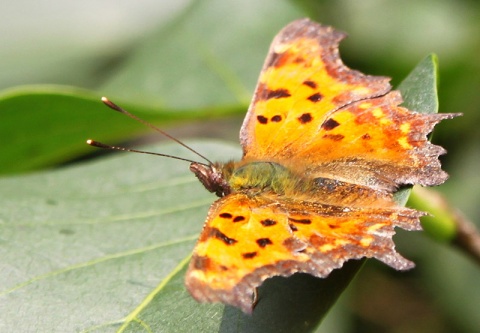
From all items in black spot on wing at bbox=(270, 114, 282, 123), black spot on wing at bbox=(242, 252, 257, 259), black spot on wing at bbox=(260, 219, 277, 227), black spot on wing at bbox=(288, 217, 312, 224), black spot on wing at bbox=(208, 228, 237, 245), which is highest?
black spot on wing at bbox=(270, 114, 282, 123)

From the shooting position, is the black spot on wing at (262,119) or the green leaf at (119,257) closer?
the green leaf at (119,257)

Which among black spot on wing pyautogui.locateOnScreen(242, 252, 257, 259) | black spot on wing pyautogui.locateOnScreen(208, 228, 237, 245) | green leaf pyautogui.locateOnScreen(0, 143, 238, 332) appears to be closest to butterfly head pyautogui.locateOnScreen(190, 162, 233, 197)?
green leaf pyautogui.locateOnScreen(0, 143, 238, 332)

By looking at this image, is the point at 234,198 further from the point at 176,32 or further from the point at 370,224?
the point at 176,32

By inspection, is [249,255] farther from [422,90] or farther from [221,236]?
[422,90]

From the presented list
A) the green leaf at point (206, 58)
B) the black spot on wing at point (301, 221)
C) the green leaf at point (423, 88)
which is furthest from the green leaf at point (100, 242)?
the green leaf at point (423, 88)

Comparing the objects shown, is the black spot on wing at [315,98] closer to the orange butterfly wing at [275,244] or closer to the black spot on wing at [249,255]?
the orange butterfly wing at [275,244]

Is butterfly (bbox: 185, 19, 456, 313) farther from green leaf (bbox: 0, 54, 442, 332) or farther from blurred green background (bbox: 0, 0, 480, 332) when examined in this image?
blurred green background (bbox: 0, 0, 480, 332)

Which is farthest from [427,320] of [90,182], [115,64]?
[115,64]

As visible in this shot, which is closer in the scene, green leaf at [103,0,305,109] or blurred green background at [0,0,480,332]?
blurred green background at [0,0,480,332]
